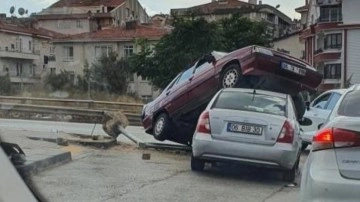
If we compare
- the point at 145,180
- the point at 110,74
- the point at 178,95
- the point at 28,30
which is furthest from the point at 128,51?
the point at 178,95

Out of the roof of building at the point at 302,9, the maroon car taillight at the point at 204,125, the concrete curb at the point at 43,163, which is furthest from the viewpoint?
the maroon car taillight at the point at 204,125

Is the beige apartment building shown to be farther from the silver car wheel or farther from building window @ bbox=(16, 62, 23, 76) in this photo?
building window @ bbox=(16, 62, 23, 76)

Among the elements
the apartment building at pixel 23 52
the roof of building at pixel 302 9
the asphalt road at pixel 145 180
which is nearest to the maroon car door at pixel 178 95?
the asphalt road at pixel 145 180

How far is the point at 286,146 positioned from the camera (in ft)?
29.4

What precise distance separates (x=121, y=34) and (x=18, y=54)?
182 cm

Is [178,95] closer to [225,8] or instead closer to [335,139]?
[225,8]

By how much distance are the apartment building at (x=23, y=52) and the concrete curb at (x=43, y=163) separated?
670mm

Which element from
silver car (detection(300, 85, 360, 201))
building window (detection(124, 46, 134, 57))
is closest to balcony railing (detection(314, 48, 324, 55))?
building window (detection(124, 46, 134, 57))

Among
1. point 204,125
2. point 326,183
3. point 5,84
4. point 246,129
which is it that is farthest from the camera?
point 204,125

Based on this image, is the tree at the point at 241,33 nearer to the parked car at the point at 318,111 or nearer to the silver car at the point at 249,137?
the silver car at the point at 249,137

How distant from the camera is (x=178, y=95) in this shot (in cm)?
1171

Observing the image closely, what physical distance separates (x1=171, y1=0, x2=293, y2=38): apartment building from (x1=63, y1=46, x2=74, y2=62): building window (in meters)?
1.09

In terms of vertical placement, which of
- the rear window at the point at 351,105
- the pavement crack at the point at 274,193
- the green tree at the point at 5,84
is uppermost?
the green tree at the point at 5,84

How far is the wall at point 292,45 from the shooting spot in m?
8.23
